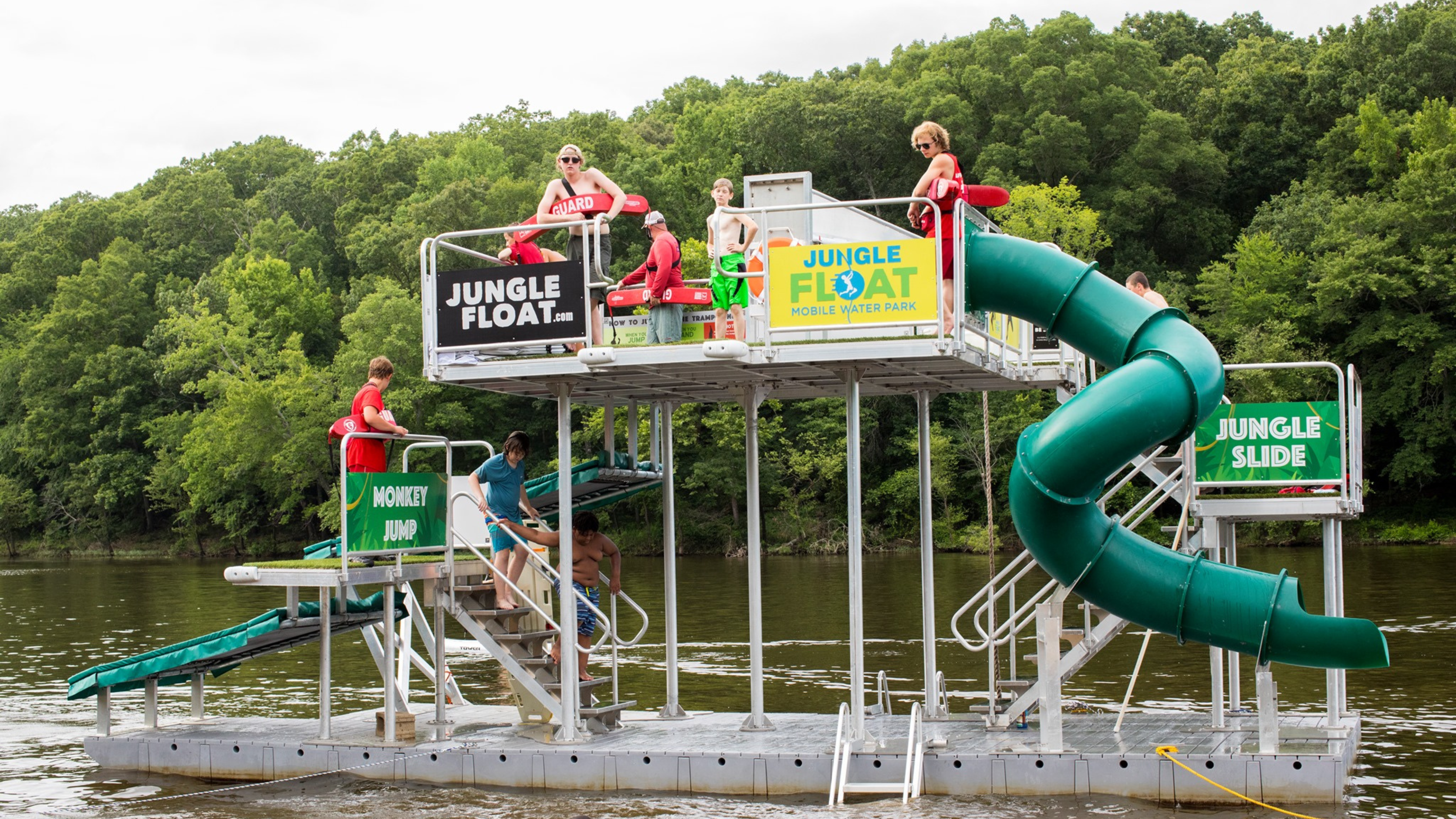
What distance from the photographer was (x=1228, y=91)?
76.9 m

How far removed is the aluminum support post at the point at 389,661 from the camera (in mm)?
15039

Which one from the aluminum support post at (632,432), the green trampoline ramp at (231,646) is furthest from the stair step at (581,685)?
the aluminum support post at (632,432)

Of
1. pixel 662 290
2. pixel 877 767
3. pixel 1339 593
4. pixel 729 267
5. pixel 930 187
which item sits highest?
pixel 930 187

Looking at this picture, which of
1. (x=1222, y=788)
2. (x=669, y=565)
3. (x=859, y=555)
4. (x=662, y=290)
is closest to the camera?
(x=1222, y=788)

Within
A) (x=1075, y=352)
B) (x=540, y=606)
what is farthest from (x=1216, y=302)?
(x=540, y=606)

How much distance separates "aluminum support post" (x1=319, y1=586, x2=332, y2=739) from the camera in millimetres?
14891

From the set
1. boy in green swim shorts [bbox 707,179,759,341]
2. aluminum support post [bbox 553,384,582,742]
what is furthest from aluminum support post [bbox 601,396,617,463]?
boy in green swim shorts [bbox 707,179,759,341]

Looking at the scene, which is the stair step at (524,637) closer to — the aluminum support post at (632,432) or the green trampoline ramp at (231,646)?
the green trampoline ramp at (231,646)

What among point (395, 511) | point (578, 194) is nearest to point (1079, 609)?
point (578, 194)

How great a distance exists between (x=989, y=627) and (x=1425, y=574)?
30017 mm

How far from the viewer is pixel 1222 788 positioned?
12.7 metres

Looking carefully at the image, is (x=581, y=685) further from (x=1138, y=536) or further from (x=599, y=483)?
(x=1138, y=536)

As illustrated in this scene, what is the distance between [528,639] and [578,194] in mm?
4872

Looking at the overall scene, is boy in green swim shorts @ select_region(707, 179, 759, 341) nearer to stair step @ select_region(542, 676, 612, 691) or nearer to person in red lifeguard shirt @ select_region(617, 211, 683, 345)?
person in red lifeguard shirt @ select_region(617, 211, 683, 345)
